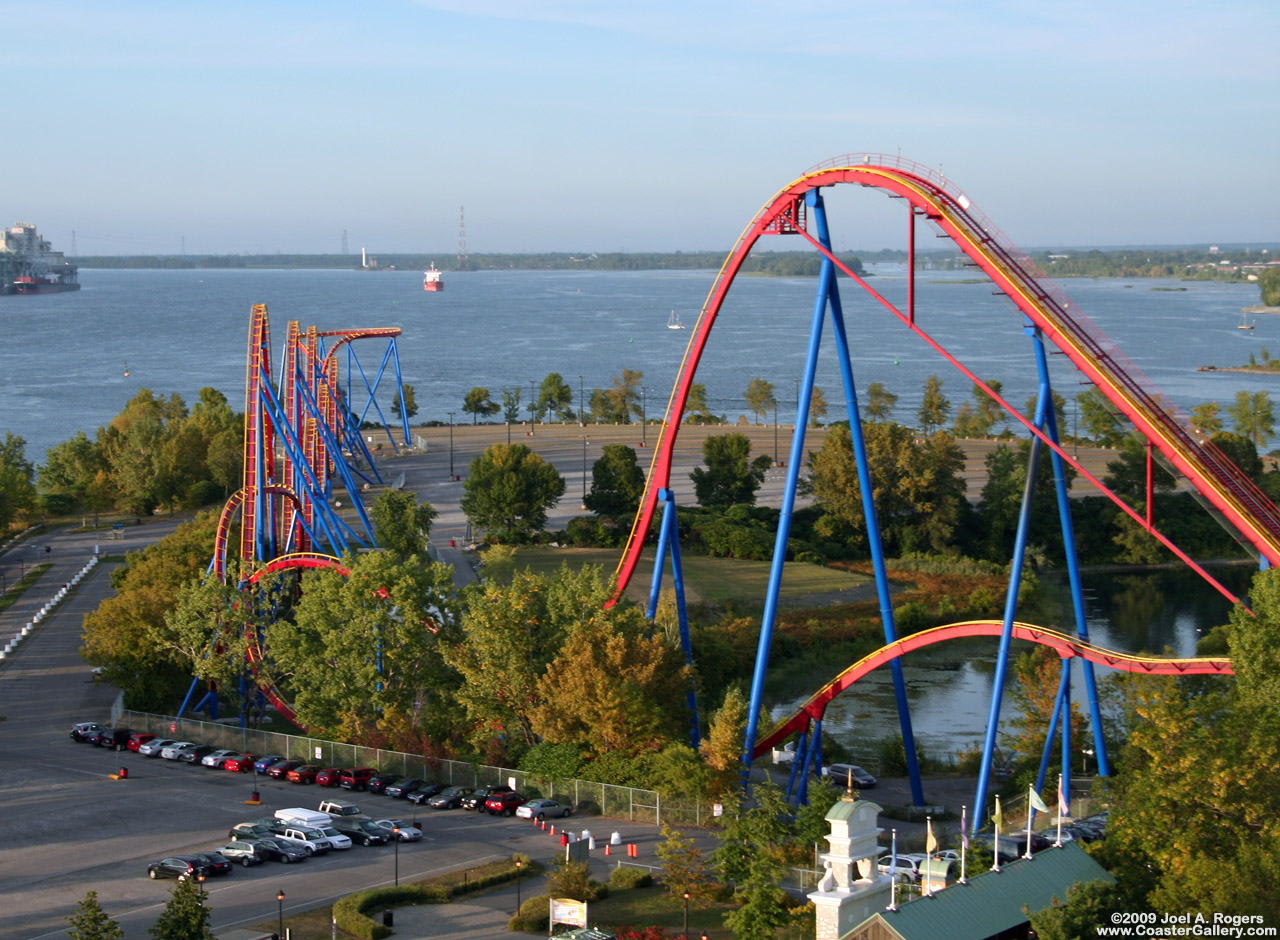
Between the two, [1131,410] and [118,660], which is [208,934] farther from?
[118,660]

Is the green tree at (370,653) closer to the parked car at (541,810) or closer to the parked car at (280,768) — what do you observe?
the parked car at (280,768)

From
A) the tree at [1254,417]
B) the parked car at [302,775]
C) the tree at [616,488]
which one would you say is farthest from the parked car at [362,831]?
the tree at [1254,417]

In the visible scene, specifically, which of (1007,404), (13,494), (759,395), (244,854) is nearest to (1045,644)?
(1007,404)

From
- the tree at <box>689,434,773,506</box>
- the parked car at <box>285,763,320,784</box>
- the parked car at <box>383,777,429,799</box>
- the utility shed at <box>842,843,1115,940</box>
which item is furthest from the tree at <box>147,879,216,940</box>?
the tree at <box>689,434,773,506</box>

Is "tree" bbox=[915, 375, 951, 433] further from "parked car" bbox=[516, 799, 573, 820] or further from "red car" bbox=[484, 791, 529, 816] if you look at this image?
"parked car" bbox=[516, 799, 573, 820]

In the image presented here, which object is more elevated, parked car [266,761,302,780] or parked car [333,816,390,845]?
parked car [333,816,390,845]

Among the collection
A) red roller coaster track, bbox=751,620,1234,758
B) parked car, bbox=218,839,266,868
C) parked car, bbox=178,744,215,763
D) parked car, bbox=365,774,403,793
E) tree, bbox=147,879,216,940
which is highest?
red roller coaster track, bbox=751,620,1234,758

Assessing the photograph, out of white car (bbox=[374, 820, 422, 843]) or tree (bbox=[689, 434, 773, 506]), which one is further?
tree (bbox=[689, 434, 773, 506])

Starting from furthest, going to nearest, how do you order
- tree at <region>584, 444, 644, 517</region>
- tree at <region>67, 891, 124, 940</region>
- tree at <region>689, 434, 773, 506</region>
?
1. tree at <region>689, 434, 773, 506</region>
2. tree at <region>584, 444, 644, 517</region>
3. tree at <region>67, 891, 124, 940</region>
